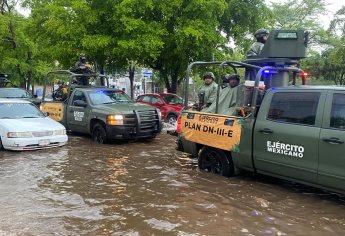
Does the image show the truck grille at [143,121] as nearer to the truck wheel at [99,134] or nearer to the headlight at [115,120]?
the headlight at [115,120]

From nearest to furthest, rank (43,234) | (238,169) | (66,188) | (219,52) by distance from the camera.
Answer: (43,234) → (66,188) → (238,169) → (219,52)

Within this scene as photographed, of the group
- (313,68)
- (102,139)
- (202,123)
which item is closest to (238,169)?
(202,123)

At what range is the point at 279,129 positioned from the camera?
6.37 metres

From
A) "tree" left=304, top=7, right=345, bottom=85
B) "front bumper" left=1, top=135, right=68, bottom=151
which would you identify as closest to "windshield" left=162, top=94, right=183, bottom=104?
"front bumper" left=1, top=135, right=68, bottom=151

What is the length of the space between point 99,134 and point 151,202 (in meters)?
6.19

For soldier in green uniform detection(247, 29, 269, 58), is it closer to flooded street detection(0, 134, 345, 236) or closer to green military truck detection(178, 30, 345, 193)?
green military truck detection(178, 30, 345, 193)

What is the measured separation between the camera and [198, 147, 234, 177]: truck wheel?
7479mm

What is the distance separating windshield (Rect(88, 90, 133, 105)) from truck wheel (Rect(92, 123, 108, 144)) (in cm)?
79

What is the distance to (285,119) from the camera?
6410 millimetres

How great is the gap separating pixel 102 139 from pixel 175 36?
24.2 feet

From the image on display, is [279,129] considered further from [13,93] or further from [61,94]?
[13,93]

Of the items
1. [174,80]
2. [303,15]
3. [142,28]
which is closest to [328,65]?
[303,15]

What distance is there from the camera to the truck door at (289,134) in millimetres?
5945

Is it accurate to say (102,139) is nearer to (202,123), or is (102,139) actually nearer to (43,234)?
(202,123)
